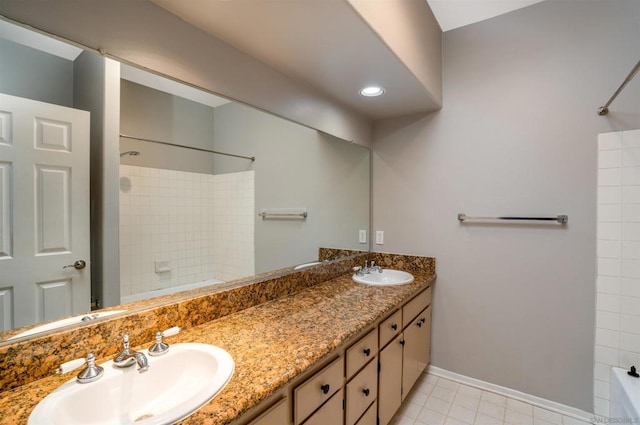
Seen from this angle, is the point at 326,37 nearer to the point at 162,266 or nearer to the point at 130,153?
the point at 130,153

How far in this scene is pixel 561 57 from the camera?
6.01 feet

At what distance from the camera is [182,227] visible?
142 centimetres

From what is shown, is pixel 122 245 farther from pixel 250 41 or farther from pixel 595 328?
pixel 595 328

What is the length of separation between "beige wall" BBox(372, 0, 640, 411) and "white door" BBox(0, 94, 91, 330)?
205 cm

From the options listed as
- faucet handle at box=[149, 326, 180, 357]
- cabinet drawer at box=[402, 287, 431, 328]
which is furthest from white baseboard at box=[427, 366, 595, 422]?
faucet handle at box=[149, 326, 180, 357]

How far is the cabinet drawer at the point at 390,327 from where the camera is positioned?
4.99 ft

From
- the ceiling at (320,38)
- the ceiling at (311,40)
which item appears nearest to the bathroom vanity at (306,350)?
the ceiling at (320,38)

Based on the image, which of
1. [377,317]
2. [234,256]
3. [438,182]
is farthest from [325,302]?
[438,182]

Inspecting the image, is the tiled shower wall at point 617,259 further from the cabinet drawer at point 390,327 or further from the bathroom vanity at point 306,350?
the cabinet drawer at point 390,327

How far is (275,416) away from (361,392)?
2.04 feet

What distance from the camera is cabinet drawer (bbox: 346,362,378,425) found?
4.19 feet

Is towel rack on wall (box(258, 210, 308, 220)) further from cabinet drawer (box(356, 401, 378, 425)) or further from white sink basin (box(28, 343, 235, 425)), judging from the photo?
cabinet drawer (box(356, 401, 378, 425))

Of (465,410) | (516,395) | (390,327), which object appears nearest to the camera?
(390,327)

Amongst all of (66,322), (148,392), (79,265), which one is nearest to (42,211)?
(79,265)
